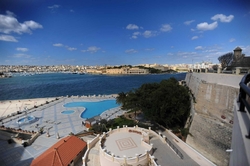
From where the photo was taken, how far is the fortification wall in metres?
10.5

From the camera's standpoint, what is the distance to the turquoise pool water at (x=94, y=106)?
24.8 meters

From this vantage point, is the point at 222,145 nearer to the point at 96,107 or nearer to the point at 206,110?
the point at 206,110

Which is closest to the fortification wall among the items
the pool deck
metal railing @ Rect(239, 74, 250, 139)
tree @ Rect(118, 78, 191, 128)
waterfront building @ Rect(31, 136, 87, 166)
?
tree @ Rect(118, 78, 191, 128)

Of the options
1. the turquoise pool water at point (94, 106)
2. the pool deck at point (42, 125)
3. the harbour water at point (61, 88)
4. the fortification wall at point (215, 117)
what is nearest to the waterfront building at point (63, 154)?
the pool deck at point (42, 125)

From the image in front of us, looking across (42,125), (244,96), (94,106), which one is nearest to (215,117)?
(244,96)

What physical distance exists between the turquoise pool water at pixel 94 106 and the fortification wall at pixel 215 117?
1613 centimetres

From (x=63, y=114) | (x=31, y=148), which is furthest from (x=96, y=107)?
(x=31, y=148)

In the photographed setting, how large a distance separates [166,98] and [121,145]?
25.9 feet

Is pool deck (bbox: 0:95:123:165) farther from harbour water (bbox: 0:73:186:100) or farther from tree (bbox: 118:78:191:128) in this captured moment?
harbour water (bbox: 0:73:186:100)

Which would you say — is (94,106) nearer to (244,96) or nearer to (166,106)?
(166,106)

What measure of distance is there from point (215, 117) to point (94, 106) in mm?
21849

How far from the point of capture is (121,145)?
10914 millimetres

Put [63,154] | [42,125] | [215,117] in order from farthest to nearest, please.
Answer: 1. [42,125]
2. [215,117]
3. [63,154]

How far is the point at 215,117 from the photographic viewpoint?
1183 centimetres
